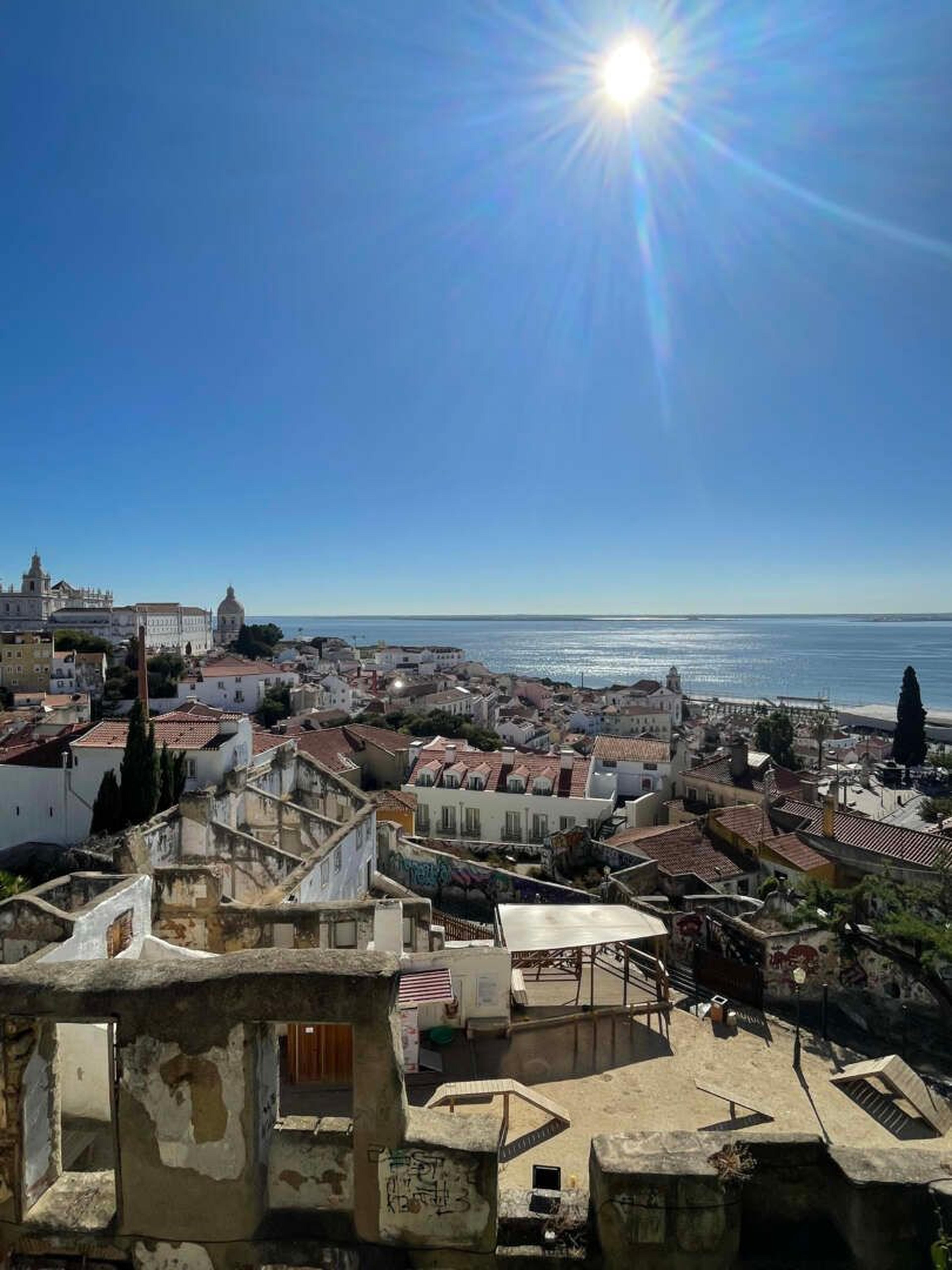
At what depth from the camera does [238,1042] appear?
493cm

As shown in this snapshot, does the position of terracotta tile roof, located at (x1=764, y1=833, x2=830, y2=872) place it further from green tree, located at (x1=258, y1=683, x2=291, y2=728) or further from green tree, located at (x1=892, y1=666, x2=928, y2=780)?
green tree, located at (x1=258, y1=683, x2=291, y2=728)

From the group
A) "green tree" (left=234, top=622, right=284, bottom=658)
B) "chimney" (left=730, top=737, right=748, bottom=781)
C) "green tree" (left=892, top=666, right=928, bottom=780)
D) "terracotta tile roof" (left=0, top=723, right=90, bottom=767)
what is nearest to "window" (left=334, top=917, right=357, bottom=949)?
"terracotta tile roof" (left=0, top=723, right=90, bottom=767)

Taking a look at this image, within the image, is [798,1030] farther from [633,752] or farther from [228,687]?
[228,687]

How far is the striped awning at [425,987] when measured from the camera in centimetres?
1328

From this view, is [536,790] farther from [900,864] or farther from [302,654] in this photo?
[302,654]

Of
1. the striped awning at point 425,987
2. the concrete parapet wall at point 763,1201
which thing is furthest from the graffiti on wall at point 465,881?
the concrete parapet wall at point 763,1201

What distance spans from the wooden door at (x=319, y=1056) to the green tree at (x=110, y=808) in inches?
717

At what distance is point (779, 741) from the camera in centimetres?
7212

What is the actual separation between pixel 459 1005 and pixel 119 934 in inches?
288

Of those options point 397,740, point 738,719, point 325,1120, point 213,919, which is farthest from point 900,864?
point 738,719

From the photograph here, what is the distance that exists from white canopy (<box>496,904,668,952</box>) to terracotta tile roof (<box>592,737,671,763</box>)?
24.6 metres

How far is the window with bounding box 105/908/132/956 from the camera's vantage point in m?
11.6

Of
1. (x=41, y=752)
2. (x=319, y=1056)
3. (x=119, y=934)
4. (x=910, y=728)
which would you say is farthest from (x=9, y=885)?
(x=910, y=728)

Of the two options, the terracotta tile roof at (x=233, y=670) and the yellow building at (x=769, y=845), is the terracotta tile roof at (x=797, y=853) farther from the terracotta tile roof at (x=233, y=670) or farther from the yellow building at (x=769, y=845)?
the terracotta tile roof at (x=233, y=670)
